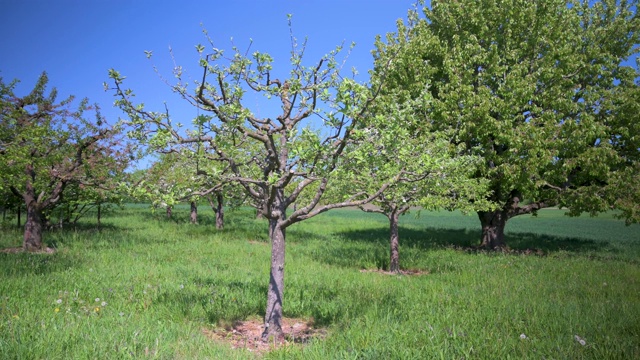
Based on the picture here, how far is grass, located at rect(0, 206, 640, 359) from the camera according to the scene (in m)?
6.16

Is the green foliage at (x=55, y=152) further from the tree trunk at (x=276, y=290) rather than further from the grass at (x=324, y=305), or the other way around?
the tree trunk at (x=276, y=290)

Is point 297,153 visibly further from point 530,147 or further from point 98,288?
point 530,147

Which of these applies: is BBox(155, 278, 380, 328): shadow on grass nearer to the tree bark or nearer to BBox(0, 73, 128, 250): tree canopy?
the tree bark

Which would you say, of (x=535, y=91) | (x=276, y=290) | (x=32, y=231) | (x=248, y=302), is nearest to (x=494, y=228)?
(x=535, y=91)

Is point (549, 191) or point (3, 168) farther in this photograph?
point (549, 191)

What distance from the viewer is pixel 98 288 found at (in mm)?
9492

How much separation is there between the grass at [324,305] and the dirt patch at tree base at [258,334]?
0.26 meters

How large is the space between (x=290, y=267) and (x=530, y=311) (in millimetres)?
7737

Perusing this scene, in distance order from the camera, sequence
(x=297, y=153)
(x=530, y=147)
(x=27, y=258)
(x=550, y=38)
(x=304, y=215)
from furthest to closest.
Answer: (x=550, y=38), (x=530, y=147), (x=27, y=258), (x=304, y=215), (x=297, y=153)

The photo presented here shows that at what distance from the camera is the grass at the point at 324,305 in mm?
6164

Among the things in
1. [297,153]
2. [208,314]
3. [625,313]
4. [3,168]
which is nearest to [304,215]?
[297,153]

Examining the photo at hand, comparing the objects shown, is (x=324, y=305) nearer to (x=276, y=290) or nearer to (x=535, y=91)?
(x=276, y=290)

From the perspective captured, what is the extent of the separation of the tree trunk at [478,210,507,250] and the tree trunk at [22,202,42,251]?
2138cm

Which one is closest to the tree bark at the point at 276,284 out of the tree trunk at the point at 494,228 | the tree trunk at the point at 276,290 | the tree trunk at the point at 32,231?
the tree trunk at the point at 276,290
